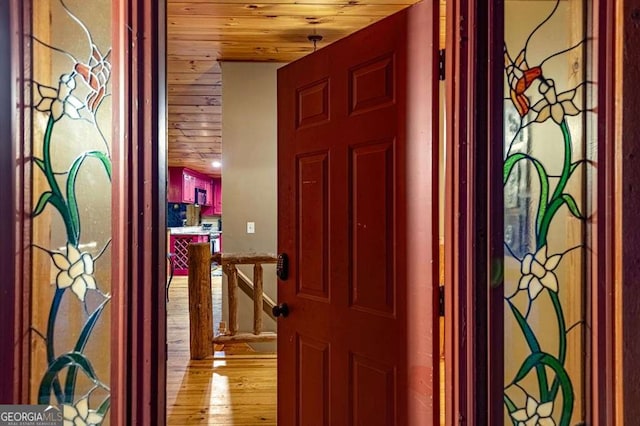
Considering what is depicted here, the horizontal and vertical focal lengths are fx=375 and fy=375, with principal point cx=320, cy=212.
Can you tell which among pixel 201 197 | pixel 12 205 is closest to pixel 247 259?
pixel 12 205

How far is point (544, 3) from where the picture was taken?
3.36 feet

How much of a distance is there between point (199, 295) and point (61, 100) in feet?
7.48

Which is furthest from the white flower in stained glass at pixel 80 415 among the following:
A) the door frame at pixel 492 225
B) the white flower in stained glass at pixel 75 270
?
the door frame at pixel 492 225

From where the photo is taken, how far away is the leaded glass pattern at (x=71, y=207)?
0.99 m

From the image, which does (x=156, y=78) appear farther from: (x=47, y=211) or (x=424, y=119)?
(x=424, y=119)

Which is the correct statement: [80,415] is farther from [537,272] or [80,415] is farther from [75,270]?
[537,272]

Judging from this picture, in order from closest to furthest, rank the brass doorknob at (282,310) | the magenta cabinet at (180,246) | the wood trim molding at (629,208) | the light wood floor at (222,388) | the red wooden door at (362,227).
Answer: the wood trim molding at (629,208)
the red wooden door at (362,227)
the brass doorknob at (282,310)
the light wood floor at (222,388)
the magenta cabinet at (180,246)

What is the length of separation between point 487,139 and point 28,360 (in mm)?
1362

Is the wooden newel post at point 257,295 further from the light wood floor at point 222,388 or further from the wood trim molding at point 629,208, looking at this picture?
the wood trim molding at point 629,208

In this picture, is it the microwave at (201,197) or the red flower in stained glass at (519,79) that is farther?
the microwave at (201,197)

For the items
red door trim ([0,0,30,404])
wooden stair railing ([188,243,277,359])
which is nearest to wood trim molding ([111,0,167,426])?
red door trim ([0,0,30,404])

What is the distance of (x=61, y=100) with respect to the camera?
1.01m

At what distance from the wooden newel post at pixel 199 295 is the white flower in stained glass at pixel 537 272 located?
2.51 meters

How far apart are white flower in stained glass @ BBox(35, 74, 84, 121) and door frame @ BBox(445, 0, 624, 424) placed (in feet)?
3.43
